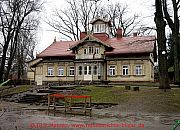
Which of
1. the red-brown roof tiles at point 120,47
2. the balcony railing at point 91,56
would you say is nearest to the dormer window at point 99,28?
the red-brown roof tiles at point 120,47

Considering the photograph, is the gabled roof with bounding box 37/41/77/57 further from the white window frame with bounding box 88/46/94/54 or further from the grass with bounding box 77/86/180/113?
the grass with bounding box 77/86/180/113

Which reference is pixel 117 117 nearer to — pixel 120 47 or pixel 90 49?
pixel 120 47

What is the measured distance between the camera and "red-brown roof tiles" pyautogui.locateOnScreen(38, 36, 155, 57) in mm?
40844

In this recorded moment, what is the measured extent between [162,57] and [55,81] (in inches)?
884

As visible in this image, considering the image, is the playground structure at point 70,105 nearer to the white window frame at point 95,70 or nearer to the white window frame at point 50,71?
the white window frame at point 95,70

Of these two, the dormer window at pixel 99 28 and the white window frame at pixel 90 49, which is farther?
the dormer window at pixel 99 28

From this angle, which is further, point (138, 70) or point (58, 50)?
point (58, 50)

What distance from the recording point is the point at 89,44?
43375 millimetres

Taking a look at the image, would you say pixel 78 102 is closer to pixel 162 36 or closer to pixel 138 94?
pixel 138 94

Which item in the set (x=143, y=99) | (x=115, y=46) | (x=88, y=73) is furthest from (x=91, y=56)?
(x=143, y=99)

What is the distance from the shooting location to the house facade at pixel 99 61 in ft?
134

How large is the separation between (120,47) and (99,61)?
3.94 m

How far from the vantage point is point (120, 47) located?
42.9 metres

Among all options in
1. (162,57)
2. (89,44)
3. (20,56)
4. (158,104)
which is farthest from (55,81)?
(158,104)
